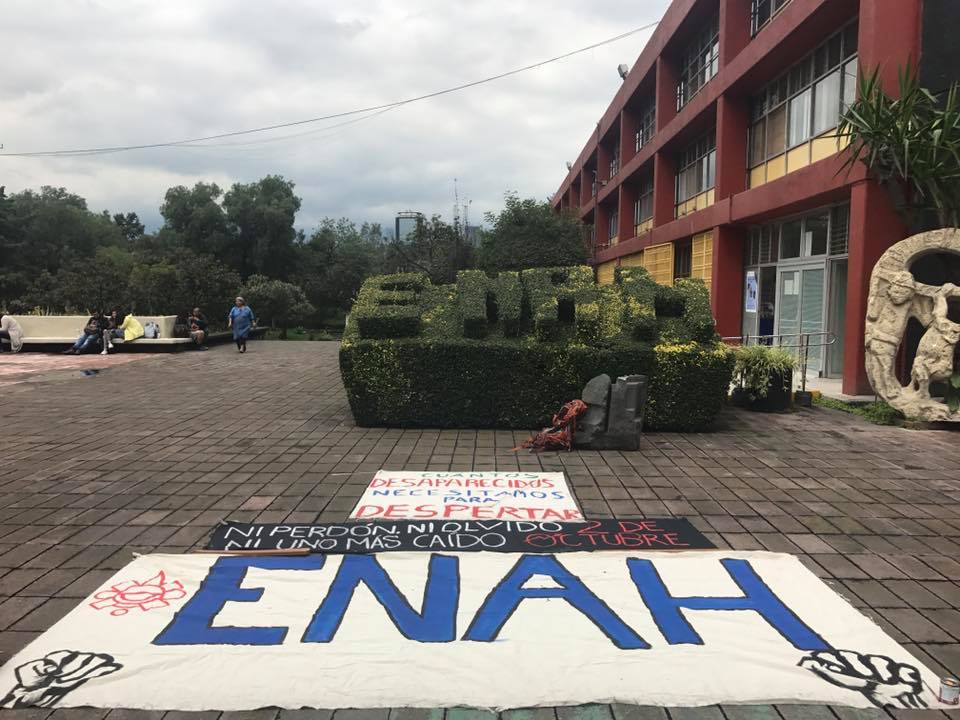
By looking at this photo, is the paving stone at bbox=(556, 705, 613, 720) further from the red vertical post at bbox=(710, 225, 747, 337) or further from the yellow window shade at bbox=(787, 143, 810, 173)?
the red vertical post at bbox=(710, 225, 747, 337)

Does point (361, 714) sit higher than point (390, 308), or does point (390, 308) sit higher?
point (390, 308)

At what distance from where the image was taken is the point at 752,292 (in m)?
16.3

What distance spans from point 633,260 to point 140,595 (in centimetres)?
2520

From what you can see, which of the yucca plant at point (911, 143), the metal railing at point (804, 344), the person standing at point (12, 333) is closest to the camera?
the yucca plant at point (911, 143)

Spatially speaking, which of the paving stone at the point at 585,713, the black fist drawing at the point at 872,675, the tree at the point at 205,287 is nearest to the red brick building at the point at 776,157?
the black fist drawing at the point at 872,675

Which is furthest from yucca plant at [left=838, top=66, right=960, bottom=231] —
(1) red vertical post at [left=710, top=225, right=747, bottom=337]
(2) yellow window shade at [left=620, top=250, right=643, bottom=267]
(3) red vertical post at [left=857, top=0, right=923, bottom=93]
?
(2) yellow window shade at [left=620, top=250, right=643, bottom=267]

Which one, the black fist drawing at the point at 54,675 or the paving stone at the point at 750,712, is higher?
the black fist drawing at the point at 54,675

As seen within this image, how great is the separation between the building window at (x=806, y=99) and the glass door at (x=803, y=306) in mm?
2750

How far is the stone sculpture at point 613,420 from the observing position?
23.8 feet

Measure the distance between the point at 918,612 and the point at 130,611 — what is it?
4.28 meters

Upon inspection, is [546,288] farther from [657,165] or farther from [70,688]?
[657,165]

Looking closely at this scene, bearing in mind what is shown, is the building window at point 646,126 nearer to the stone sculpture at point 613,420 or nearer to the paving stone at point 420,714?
the stone sculpture at point 613,420

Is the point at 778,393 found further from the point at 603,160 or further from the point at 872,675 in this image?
the point at 603,160

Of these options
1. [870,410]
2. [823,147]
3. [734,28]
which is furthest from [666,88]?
[870,410]
